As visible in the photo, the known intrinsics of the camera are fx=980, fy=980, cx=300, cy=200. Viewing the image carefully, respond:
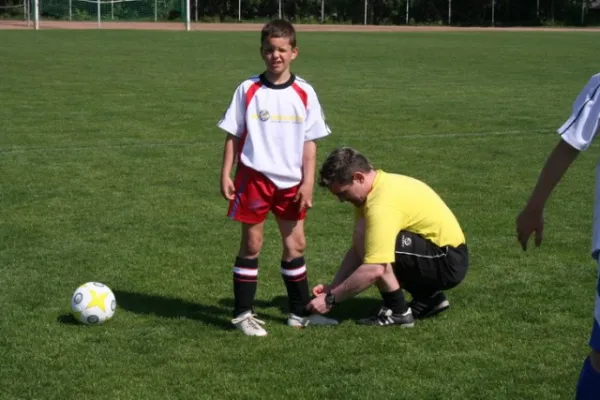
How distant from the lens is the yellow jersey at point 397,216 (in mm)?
4961

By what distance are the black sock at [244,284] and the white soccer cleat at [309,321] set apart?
25 centimetres

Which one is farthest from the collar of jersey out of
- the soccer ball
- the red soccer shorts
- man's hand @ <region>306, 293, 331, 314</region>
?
the soccer ball

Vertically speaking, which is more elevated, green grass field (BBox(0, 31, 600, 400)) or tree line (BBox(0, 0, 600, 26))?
tree line (BBox(0, 0, 600, 26))

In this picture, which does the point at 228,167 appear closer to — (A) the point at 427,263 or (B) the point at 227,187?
(B) the point at 227,187

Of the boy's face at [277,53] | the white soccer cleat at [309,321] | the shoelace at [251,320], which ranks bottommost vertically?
the white soccer cleat at [309,321]

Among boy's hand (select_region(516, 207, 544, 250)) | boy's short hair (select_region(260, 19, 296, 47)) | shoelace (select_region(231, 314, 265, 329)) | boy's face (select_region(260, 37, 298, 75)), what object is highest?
boy's short hair (select_region(260, 19, 296, 47))

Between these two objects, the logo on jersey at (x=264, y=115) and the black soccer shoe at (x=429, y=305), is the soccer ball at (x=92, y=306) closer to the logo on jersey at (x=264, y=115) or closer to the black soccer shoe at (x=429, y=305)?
the logo on jersey at (x=264, y=115)

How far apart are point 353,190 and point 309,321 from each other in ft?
2.67

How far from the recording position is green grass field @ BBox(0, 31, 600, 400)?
4.60 metres

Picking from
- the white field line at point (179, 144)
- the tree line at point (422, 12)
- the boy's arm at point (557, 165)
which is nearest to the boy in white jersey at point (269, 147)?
the boy's arm at point (557, 165)

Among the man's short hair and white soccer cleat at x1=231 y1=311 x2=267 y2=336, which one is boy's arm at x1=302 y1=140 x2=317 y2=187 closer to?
the man's short hair

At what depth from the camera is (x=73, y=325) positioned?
534cm

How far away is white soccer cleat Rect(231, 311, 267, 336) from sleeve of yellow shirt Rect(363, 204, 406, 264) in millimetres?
696

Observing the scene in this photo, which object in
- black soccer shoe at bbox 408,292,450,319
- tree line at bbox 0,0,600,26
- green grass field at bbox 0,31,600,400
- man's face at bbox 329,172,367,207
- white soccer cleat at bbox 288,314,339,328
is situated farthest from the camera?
tree line at bbox 0,0,600,26
